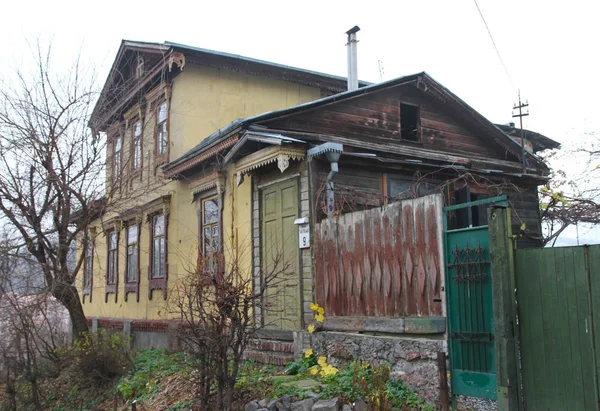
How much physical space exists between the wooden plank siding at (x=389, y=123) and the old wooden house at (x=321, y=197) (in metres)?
0.03

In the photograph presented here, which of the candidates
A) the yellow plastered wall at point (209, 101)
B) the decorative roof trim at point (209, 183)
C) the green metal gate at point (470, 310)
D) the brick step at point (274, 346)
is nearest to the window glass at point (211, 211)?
the decorative roof trim at point (209, 183)

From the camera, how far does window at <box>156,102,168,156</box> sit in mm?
15219

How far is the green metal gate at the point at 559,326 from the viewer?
5.31 meters

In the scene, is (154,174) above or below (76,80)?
below

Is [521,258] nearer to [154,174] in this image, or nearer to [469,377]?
[469,377]

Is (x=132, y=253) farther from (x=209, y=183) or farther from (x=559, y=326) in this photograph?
(x=559, y=326)

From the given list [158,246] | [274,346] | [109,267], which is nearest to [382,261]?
[274,346]

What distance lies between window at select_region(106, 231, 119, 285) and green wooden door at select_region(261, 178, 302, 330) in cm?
937

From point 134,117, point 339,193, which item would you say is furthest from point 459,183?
point 134,117

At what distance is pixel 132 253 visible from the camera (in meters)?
17.5

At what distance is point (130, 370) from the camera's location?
1216 centimetres

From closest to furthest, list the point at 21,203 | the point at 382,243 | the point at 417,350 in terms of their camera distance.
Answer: the point at 417,350, the point at 382,243, the point at 21,203

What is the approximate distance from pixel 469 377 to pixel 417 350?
2.51 ft

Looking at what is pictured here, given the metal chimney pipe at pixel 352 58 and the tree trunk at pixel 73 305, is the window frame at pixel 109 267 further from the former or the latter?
the metal chimney pipe at pixel 352 58
